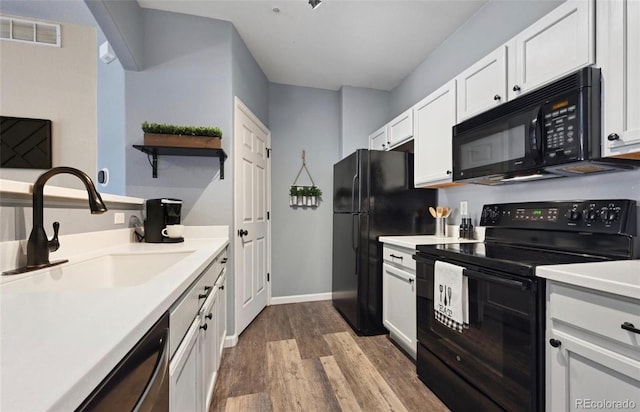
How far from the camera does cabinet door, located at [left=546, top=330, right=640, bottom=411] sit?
2.60 feet

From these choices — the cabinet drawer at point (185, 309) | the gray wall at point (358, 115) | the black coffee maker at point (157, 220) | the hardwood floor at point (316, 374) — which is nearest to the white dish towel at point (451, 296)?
the hardwood floor at point (316, 374)

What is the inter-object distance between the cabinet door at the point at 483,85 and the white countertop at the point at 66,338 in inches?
76.0

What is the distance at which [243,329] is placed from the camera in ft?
8.03

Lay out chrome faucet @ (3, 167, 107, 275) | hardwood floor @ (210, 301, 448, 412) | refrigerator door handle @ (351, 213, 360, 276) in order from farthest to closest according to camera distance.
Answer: refrigerator door handle @ (351, 213, 360, 276), hardwood floor @ (210, 301, 448, 412), chrome faucet @ (3, 167, 107, 275)

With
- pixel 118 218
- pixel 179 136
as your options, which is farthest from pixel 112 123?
pixel 118 218

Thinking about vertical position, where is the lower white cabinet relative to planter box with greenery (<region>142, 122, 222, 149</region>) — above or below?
below

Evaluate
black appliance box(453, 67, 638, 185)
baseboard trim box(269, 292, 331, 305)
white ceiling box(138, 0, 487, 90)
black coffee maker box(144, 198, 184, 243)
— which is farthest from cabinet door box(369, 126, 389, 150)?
black coffee maker box(144, 198, 184, 243)

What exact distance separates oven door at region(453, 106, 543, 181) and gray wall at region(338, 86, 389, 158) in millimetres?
1512

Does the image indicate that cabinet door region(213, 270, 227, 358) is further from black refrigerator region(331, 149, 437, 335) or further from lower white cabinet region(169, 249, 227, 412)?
black refrigerator region(331, 149, 437, 335)

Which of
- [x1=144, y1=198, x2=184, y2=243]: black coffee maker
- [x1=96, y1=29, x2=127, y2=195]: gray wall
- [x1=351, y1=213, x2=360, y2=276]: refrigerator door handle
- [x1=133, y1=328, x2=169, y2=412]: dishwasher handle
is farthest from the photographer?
[x1=351, y1=213, x2=360, y2=276]: refrigerator door handle

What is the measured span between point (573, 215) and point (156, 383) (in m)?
1.88

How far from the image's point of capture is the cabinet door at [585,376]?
792 mm

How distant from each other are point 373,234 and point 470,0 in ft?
6.40

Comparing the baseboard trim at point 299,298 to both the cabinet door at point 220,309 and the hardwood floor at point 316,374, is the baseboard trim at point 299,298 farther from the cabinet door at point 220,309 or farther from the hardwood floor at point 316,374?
the cabinet door at point 220,309
